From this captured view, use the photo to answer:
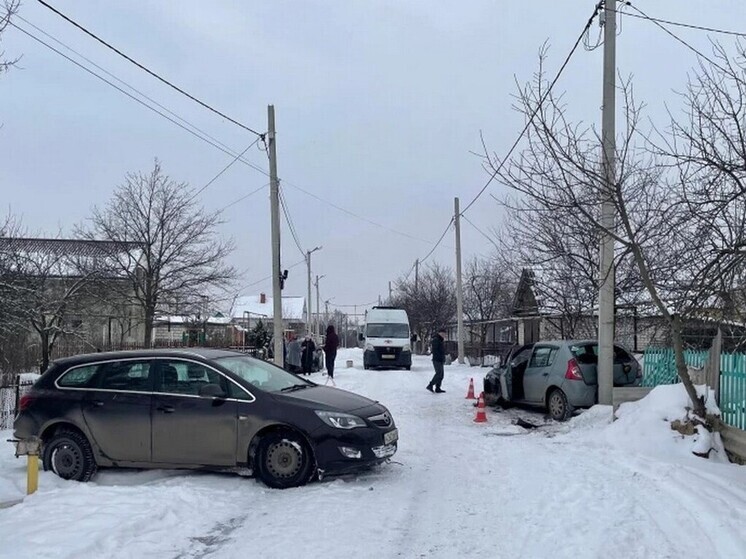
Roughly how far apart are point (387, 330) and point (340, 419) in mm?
24338

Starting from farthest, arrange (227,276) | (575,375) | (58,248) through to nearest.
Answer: (227,276) < (58,248) < (575,375)

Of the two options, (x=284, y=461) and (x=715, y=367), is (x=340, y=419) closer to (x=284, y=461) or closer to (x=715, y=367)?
(x=284, y=461)

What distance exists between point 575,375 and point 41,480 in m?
8.56

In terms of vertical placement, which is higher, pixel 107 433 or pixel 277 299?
pixel 277 299

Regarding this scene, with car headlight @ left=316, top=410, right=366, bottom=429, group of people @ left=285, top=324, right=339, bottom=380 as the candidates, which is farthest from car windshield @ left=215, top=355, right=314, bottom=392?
group of people @ left=285, top=324, right=339, bottom=380

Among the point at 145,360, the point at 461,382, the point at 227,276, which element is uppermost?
the point at 227,276

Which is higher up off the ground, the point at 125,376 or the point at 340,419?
the point at 125,376

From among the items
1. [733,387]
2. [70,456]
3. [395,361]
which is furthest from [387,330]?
[70,456]

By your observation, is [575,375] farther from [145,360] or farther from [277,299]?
[277,299]

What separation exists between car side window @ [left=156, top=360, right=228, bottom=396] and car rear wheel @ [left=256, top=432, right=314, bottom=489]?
0.91 metres

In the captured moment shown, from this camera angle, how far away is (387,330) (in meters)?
32.2

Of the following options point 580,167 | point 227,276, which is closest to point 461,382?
point 227,276

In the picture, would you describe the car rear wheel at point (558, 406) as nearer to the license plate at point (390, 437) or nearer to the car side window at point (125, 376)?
the license plate at point (390, 437)

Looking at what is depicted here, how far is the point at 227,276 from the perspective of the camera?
25.9m
